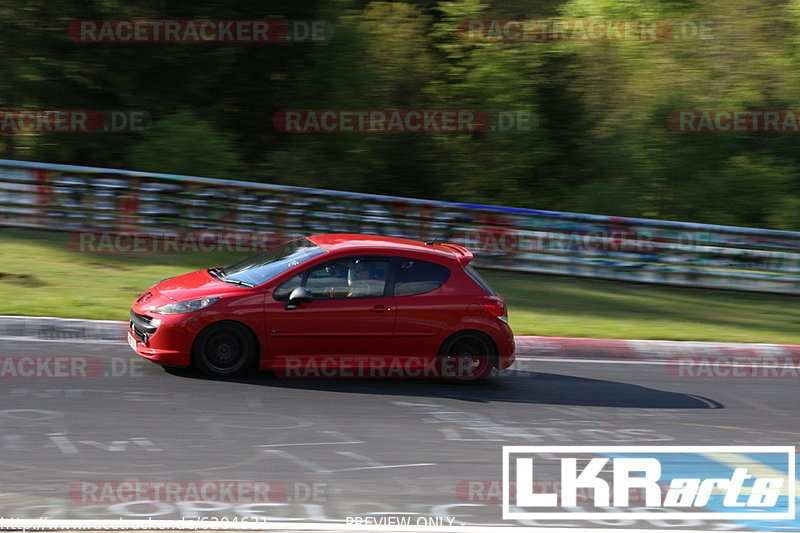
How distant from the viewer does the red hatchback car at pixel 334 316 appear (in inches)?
359

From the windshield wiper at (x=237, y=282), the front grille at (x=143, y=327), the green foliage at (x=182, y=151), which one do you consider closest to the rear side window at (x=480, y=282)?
the windshield wiper at (x=237, y=282)

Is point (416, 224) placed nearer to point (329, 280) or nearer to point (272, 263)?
point (272, 263)

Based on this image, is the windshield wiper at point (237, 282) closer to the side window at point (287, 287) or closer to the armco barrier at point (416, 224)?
the side window at point (287, 287)

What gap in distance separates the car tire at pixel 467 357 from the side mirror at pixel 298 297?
4.99 ft

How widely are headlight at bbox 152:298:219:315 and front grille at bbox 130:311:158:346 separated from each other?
14cm

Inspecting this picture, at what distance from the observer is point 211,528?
5.83 meters

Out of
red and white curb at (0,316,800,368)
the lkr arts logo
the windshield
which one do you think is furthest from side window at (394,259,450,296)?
the lkr arts logo

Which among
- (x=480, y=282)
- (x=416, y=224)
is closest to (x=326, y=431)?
(x=480, y=282)

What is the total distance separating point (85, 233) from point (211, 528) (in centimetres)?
1084

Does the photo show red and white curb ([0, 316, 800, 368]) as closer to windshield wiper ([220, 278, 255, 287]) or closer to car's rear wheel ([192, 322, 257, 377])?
windshield wiper ([220, 278, 255, 287])

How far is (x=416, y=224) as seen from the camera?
640 inches

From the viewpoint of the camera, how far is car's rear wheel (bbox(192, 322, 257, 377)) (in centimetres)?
909

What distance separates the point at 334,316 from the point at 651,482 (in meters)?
3.49

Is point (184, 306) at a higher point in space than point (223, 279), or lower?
lower
